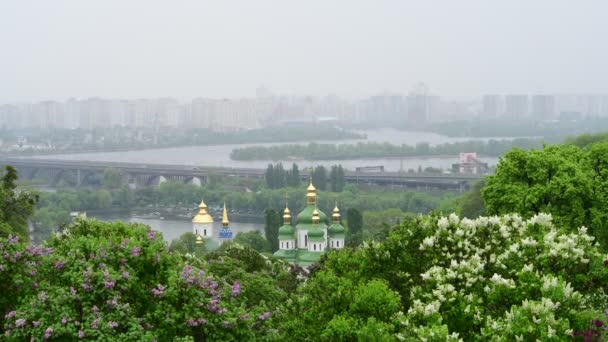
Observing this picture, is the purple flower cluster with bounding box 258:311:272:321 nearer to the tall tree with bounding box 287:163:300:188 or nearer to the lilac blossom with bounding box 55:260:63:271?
the lilac blossom with bounding box 55:260:63:271

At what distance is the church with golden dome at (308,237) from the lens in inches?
555

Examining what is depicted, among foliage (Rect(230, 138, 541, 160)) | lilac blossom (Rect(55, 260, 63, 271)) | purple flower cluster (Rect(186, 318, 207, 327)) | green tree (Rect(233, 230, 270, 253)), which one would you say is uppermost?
lilac blossom (Rect(55, 260, 63, 271))

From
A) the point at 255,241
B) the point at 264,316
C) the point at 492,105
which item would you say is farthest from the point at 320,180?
the point at 492,105

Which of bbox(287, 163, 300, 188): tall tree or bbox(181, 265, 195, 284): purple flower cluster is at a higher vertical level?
bbox(181, 265, 195, 284): purple flower cluster

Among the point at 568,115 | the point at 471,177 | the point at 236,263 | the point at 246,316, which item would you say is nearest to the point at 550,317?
the point at 246,316

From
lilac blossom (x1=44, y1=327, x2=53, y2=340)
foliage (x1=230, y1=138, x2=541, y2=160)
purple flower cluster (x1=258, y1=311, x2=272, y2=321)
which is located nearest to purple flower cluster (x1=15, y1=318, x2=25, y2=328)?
lilac blossom (x1=44, y1=327, x2=53, y2=340)

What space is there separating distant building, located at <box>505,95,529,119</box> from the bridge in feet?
168

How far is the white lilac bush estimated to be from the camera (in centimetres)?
379

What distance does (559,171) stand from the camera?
8.08 metres

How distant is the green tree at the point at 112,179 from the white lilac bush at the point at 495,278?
101 ft

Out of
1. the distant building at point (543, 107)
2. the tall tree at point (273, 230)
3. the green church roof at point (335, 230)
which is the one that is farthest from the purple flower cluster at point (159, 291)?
the distant building at point (543, 107)

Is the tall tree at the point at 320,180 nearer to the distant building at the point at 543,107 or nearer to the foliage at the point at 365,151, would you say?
the foliage at the point at 365,151

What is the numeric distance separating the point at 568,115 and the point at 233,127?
25.3 metres

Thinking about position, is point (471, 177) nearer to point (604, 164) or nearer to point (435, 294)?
point (604, 164)
